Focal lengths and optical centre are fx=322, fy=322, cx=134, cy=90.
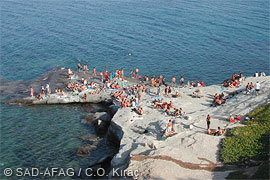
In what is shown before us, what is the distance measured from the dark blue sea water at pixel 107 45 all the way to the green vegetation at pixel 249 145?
1878 cm

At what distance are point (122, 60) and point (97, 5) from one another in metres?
53.5

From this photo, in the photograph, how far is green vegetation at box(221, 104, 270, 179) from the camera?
2916cm

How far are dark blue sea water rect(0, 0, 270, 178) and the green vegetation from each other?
740 inches

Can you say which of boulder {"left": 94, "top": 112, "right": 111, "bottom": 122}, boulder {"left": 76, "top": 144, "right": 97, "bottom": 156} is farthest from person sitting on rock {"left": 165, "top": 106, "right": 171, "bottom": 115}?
boulder {"left": 76, "top": 144, "right": 97, "bottom": 156}

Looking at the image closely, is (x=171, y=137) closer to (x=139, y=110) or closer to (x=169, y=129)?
(x=169, y=129)

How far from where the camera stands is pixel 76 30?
9662 centimetres

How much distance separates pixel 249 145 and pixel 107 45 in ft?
192

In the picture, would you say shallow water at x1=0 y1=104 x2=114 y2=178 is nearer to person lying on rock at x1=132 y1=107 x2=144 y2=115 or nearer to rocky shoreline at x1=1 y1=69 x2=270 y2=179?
rocky shoreline at x1=1 y1=69 x2=270 y2=179

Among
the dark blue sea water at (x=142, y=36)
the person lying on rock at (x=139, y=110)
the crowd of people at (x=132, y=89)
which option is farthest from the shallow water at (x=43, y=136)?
the dark blue sea water at (x=142, y=36)

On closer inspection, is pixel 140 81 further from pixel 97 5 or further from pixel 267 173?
pixel 97 5

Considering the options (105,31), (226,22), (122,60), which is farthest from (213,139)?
(226,22)

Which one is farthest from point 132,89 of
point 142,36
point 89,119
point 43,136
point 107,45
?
point 142,36

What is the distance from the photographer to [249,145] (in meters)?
33.7

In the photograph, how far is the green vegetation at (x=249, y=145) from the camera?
95.7ft
